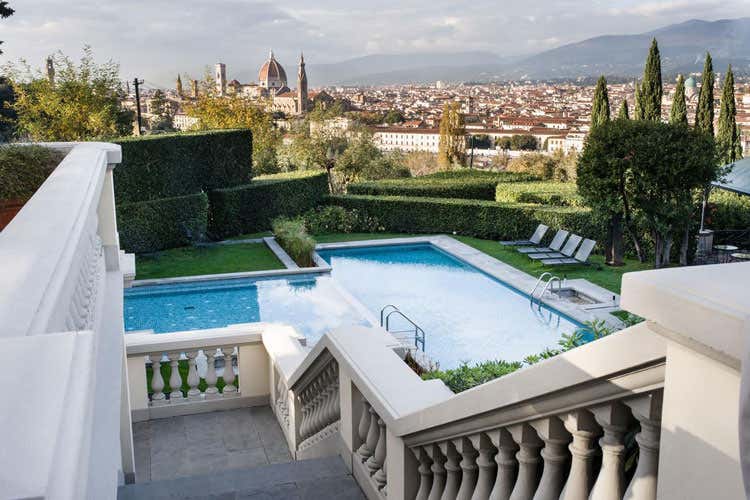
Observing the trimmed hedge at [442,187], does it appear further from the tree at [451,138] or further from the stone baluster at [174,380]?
the stone baluster at [174,380]

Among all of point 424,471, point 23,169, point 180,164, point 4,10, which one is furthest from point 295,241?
point 424,471

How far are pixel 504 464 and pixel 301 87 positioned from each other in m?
145

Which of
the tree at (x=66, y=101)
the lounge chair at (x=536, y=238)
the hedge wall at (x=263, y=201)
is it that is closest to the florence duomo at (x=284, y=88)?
the hedge wall at (x=263, y=201)

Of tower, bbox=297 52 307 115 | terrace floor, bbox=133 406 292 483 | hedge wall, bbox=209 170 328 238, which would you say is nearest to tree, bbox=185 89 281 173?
hedge wall, bbox=209 170 328 238

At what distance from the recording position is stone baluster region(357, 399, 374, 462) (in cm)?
358

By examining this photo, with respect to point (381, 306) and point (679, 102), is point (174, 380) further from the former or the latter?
point (679, 102)

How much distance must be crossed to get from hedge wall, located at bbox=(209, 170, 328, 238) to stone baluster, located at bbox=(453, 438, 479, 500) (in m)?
18.2

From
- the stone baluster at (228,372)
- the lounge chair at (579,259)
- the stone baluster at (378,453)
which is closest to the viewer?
the stone baluster at (378,453)

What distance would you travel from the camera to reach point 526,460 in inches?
80.8

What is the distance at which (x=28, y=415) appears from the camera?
0.91 metres

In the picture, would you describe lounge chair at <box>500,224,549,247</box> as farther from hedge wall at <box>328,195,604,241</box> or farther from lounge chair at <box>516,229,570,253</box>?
hedge wall at <box>328,195,604,241</box>

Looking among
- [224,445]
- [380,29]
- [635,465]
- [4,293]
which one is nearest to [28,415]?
[4,293]

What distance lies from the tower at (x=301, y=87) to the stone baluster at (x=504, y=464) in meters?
139

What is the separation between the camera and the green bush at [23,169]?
18.3 feet
